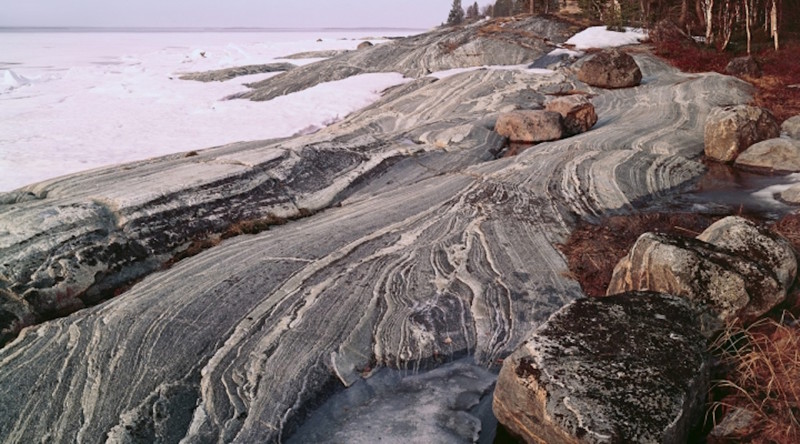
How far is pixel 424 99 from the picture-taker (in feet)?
62.7

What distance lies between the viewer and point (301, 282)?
25.1 ft

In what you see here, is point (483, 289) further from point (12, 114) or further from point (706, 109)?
point (12, 114)

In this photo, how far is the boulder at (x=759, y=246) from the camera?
22.0 ft

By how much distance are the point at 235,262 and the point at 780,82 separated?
76.9ft

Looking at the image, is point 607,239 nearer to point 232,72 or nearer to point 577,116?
point 577,116

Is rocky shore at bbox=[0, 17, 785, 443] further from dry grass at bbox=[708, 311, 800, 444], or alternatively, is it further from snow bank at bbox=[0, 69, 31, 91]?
snow bank at bbox=[0, 69, 31, 91]

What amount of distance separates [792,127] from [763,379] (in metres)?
13.3

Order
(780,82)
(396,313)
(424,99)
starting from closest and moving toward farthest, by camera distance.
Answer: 1. (396,313)
2. (424,99)
3. (780,82)

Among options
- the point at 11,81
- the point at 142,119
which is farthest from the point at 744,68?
the point at 11,81

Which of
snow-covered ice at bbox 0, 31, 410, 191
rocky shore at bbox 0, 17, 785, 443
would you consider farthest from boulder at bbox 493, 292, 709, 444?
snow-covered ice at bbox 0, 31, 410, 191

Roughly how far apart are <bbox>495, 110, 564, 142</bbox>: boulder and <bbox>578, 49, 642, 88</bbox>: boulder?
260 inches

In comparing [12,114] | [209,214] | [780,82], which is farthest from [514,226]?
[12,114]

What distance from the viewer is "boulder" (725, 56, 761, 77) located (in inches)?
872

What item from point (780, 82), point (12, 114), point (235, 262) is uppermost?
point (12, 114)
